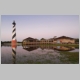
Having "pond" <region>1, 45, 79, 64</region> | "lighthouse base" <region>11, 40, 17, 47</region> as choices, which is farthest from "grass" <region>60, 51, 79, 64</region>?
"lighthouse base" <region>11, 40, 17, 47</region>

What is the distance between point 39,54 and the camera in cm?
750

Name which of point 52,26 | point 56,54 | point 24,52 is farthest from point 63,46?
point 24,52

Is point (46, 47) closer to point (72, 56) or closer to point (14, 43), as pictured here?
point (72, 56)

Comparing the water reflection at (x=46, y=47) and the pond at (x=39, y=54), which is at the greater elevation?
the water reflection at (x=46, y=47)

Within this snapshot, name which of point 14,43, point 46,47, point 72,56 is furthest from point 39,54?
point 72,56

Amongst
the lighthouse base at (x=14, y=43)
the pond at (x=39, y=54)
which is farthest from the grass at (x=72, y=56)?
the lighthouse base at (x=14, y=43)

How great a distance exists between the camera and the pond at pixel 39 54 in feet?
23.6

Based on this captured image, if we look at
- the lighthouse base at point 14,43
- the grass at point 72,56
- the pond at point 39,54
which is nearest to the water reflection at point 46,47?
the pond at point 39,54

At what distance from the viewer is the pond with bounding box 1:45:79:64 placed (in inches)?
283

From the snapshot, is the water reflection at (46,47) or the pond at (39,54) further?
the water reflection at (46,47)

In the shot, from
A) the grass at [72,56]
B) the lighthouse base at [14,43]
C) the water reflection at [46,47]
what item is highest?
the lighthouse base at [14,43]

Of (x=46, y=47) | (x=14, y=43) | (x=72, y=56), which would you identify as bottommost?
(x=72, y=56)

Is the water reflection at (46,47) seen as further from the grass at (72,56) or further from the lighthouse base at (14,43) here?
the lighthouse base at (14,43)

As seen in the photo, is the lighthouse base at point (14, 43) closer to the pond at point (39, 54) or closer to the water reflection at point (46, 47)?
the pond at point (39, 54)
